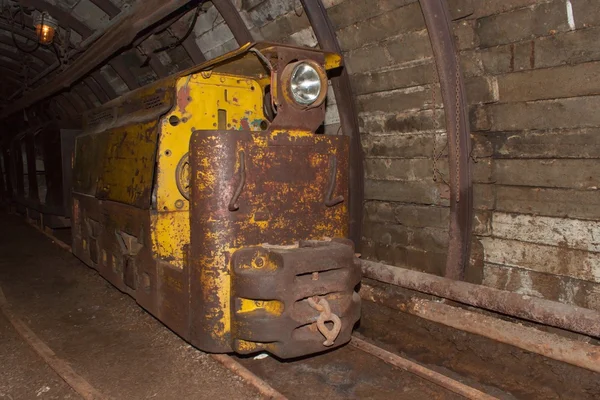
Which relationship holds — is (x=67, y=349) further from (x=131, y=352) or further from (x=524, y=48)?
(x=524, y=48)

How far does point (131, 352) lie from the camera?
3.44m

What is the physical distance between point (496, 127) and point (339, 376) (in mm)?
2487

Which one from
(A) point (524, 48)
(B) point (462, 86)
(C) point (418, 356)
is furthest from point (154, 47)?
(C) point (418, 356)

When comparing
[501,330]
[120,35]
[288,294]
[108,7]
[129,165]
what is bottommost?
[501,330]

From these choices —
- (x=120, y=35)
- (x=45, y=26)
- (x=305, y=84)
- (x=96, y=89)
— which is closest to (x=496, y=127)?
(x=305, y=84)

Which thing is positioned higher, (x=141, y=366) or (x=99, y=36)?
(x=99, y=36)

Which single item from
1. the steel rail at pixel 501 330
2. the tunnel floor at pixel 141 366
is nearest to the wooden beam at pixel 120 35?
the tunnel floor at pixel 141 366

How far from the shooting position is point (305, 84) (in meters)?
2.89

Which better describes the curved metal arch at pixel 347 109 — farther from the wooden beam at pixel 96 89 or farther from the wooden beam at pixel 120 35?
the wooden beam at pixel 96 89

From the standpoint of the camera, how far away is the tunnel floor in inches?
113

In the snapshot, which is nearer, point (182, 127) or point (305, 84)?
point (305, 84)

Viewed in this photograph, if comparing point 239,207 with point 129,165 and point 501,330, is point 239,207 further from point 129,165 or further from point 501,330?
point 501,330

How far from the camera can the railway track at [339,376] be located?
286 centimetres

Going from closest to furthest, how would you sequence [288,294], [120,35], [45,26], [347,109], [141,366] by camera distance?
[288,294] < [141,366] < [347,109] < [120,35] < [45,26]
